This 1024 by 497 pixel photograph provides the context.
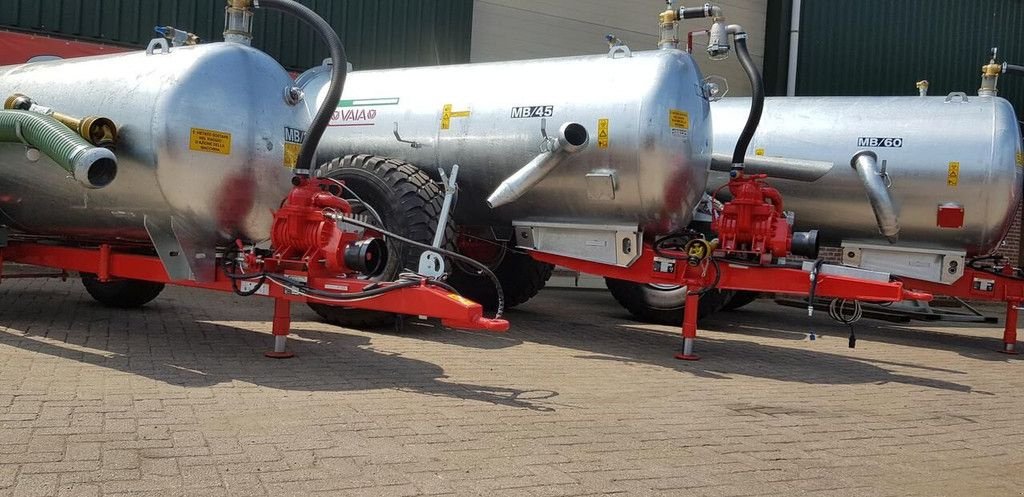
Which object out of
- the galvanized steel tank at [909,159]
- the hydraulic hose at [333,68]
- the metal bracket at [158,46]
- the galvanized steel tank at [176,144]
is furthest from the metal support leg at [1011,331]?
the metal bracket at [158,46]

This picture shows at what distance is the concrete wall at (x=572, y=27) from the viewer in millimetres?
12602

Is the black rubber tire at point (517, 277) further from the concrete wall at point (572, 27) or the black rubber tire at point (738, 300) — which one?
the concrete wall at point (572, 27)

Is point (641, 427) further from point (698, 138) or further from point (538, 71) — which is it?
point (538, 71)

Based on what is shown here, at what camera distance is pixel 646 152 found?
6.66 m

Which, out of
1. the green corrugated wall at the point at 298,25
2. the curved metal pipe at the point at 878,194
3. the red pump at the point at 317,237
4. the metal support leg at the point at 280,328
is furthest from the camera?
the green corrugated wall at the point at 298,25

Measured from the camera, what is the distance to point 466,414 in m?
4.62

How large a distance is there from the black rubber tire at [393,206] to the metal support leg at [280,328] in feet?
4.15

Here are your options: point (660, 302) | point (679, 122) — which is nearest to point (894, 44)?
point (660, 302)

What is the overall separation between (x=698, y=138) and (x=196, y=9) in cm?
681

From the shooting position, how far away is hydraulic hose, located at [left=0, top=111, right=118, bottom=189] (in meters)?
4.89

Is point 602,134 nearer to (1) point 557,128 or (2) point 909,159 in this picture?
(1) point 557,128

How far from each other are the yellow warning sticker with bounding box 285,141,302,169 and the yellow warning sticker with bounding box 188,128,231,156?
1.44 ft

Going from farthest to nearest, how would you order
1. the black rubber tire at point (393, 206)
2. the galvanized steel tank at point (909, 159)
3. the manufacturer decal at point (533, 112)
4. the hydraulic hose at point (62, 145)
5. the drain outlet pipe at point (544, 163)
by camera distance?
the galvanized steel tank at point (909, 159)
the manufacturer decal at point (533, 112)
the black rubber tire at point (393, 206)
the drain outlet pipe at point (544, 163)
the hydraulic hose at point (62, 145)

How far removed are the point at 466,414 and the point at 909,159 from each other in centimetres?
566
